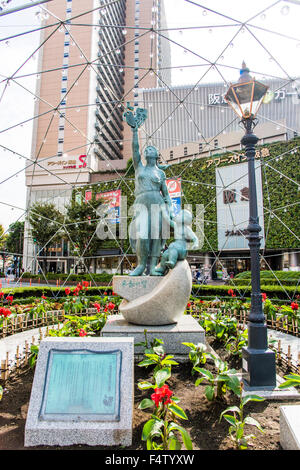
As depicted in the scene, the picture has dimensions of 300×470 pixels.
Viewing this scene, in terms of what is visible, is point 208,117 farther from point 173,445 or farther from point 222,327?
point 173,445

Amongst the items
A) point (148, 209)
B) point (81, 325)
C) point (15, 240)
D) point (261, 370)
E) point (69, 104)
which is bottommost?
point (261, 370)

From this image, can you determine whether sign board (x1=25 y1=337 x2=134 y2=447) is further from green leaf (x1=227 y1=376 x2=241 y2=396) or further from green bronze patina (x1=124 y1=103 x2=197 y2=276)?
green bronze patina (x1=124 y1=103 x2=197 y2=276)

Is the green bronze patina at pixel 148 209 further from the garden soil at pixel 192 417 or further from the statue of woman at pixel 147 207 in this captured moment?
the garden soil at pixel 192 417

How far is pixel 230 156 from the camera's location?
29.4 meters

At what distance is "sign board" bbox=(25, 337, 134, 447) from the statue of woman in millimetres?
3294

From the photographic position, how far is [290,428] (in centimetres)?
234

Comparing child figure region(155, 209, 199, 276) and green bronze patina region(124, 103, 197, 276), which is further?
green bronze patina region(124, 103, 197, 276)

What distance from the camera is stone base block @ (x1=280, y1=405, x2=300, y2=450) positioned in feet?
7.46

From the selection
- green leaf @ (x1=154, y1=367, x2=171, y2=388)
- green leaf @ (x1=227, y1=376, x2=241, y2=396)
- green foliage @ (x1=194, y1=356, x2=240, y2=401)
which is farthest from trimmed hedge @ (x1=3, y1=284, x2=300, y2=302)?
green leaf @ (x1=154, y1=367, x2=171, y2=388)

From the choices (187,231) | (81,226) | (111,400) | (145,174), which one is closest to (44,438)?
(111,400)

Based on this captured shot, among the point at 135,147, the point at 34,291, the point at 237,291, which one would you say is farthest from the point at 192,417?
the point at 34,291

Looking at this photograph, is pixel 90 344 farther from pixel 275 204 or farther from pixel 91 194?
pixel 91 194

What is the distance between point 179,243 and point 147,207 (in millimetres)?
1235

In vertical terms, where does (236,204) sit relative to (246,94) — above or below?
above
